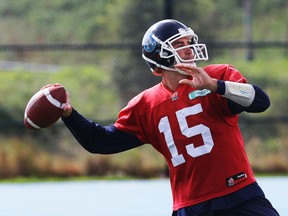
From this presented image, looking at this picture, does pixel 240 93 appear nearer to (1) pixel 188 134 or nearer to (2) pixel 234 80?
(2) pixel 234 80

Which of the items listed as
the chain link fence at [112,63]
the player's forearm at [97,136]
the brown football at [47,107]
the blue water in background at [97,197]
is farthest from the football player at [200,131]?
the chain link fence at [112,63]

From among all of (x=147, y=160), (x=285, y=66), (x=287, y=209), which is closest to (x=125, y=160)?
(x=147, y=160)

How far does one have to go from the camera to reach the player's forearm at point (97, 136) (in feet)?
17.1

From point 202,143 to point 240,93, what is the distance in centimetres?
43

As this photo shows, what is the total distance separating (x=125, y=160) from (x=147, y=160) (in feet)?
1.03

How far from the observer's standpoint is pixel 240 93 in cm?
457

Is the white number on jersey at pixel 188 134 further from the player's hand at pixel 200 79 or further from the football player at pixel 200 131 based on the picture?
the player's hand at pixel 200 79

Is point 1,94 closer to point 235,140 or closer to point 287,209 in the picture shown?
point 287,209

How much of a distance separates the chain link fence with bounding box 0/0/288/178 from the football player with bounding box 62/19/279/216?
686 centimetres

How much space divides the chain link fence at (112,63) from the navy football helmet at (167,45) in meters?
6.84

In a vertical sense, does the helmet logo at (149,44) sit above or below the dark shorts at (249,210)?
above

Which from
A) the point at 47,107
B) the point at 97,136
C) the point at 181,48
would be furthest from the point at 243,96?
the point at 47,107

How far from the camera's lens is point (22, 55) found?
14406 millimetres

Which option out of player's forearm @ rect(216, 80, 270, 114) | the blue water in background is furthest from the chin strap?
the blue water in background
